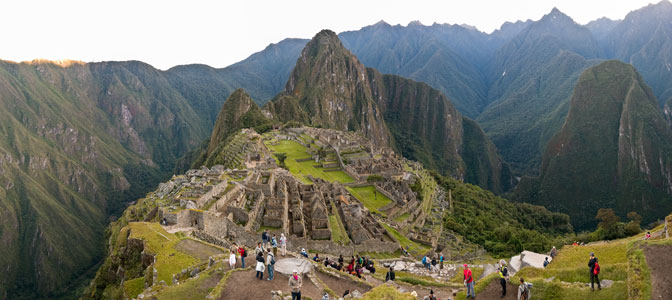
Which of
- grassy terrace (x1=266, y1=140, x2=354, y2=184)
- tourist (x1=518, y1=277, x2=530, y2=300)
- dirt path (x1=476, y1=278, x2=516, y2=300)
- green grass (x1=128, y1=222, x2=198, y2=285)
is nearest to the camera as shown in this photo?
tourist (x1=518, y1=277, x2=530, y2=300)

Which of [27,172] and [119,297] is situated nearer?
[119,297]

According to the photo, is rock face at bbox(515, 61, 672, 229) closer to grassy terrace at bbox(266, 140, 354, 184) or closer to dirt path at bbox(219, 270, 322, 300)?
grassy terrace at bbox(266, 140, 354, 184)

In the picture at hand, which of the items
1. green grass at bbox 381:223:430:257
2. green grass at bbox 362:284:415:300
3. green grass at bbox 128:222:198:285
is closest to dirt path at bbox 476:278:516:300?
green grass at bbox 362:284:415:300

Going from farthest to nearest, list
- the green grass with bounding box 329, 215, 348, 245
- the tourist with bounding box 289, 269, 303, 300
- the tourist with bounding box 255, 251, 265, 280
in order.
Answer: the green grass with bounding box 329, 215, 348, 245, the tourist with bounding box 255, 251, 265, 280, the tourist with bounding box 289, 269, 303, 300

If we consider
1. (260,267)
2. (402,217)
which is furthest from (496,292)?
(402,217)

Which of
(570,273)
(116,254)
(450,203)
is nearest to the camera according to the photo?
(570,273)

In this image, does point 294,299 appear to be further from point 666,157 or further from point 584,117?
point 584,117

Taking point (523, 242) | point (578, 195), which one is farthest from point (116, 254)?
point (578, 195)
